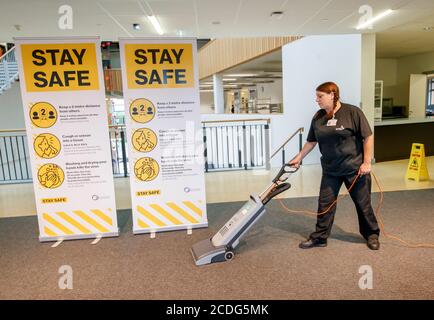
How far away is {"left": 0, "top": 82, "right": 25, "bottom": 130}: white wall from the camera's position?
10820mm

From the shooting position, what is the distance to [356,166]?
297 centimetres

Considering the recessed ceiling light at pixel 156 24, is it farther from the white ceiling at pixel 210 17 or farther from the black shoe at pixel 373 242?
the black shoe at pixel 373 242

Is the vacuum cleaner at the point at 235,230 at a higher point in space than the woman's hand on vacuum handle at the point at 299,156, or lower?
lower

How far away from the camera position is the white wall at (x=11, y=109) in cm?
1082

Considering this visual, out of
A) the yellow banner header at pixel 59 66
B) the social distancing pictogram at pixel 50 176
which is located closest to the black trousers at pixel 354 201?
the yellow banner header at pixel 59 66

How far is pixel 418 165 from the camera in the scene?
5.63 meters

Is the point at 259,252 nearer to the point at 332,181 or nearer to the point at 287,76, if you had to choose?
the point at 332,181

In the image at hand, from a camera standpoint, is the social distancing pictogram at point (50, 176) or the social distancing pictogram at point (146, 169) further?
the social distancing pictogram at point (146, 169)

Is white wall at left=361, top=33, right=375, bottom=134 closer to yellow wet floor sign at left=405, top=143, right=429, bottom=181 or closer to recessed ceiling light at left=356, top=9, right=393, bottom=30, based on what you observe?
recessed ceiling light at left=356, top=9, right=393, bottom=30

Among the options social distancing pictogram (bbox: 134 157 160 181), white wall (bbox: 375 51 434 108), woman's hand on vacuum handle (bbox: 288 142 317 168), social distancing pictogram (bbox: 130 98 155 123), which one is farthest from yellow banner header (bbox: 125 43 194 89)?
white wall (bbox: 375 51 434 108)

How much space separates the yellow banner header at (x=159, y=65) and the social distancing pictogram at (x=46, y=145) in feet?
3.19

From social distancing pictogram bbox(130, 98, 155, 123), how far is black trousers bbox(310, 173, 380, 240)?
189cm
